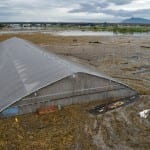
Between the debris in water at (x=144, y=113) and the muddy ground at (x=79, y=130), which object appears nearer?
the muddy ground at (x=79, y=130)

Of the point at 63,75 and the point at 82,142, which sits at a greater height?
the point at 63,75

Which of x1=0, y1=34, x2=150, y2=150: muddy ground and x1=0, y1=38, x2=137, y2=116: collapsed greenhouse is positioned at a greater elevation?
x1=0, y1=38, x2=137, y2=116: collapsed greenhouse

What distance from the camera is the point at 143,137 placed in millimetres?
8875

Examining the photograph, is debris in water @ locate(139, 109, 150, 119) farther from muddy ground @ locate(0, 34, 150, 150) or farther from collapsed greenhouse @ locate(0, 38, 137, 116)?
collapsed greenhouse @ locate(0, 38, 137, 116)

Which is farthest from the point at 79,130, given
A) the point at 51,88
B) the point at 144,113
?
the point at 144,113

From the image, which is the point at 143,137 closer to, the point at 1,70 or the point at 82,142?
the point at 82,142

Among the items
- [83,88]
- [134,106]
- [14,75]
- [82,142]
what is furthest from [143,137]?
[14,75]

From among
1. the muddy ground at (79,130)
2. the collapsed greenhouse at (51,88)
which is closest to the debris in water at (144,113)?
the muddy ground at (79,130)

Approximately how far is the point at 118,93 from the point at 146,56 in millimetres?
13479

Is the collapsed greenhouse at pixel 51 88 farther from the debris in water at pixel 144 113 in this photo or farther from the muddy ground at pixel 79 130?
the debris in water at pixel 144 113

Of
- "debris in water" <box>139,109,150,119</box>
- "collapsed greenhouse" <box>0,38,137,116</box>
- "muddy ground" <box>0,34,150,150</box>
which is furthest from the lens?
"collapsed greenhouse" <box>0,38,137,116</box>

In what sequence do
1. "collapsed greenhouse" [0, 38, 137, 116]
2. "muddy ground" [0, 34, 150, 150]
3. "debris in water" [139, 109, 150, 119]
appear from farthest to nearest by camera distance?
"collapsed greenhouse" [0, 38, 137, 116] < "debris in water" [139, 109, 150, 119] < "muddy ground" [0, 34, 150, 150]

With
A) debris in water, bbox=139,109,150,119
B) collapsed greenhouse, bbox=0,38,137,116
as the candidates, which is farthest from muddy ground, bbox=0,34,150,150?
collapsed greenhouse, bbox=0,38,137,116

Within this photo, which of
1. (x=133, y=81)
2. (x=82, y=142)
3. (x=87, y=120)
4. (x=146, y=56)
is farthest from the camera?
(x=146, y=56)
